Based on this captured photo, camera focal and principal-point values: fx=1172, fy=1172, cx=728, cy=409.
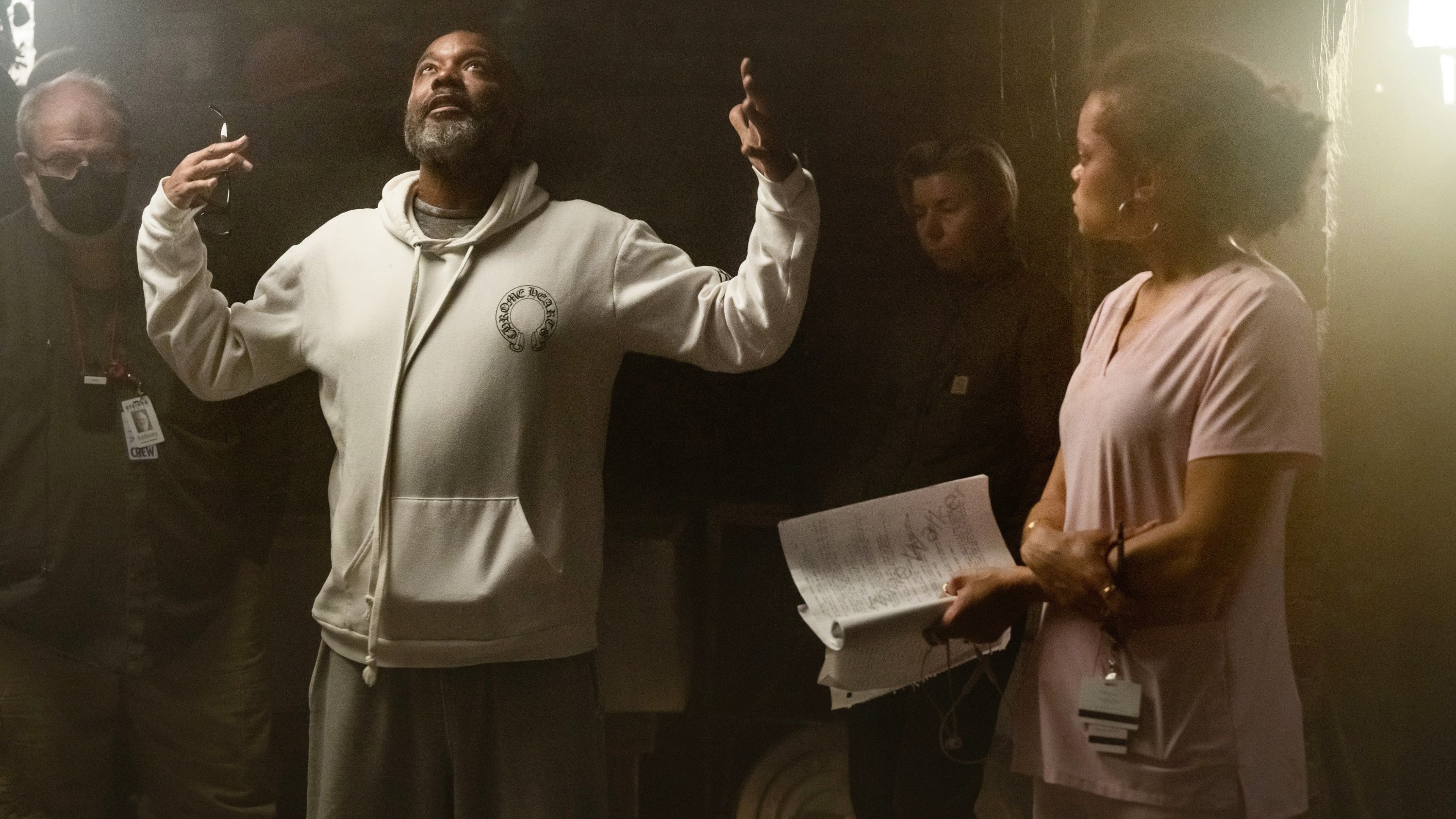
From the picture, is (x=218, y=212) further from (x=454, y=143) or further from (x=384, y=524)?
(x=384, y=524)

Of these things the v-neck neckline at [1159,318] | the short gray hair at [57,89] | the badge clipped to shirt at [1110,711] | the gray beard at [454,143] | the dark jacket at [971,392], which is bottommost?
the badge clipped to shirt at [1110,711]

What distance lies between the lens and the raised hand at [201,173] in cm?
252

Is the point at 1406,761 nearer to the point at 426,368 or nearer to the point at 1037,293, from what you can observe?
the point at 1037,293

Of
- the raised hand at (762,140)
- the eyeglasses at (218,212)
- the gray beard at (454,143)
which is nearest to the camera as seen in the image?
the raised hand at (762,140)

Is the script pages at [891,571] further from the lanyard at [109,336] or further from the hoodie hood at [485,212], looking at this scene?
the lanyard at [109,336]

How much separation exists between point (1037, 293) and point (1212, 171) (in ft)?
1.51

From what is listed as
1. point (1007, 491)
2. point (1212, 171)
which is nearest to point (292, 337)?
point (1007, 491)

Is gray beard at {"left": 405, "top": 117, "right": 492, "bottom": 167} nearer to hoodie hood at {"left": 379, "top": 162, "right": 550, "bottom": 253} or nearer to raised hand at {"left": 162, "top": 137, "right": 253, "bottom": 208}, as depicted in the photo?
hoodie hood at {"left": 379, "top": 162, "right": 550, "bottom": 253}

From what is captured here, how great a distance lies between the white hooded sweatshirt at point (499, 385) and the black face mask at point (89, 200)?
402mm

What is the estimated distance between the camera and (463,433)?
2293 millimetres

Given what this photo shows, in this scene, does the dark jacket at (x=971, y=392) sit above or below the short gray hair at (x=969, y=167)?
below

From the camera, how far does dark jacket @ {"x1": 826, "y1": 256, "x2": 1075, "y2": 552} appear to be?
2.28 metres

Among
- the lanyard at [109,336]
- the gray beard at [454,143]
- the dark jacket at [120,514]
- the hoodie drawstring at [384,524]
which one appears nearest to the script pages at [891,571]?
the hoodie drawstring at [384,524]

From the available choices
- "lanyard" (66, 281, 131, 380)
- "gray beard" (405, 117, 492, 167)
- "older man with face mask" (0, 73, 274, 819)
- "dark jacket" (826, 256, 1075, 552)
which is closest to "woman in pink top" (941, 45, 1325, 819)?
"dark jacket" (826, 256, 1075, 552)
